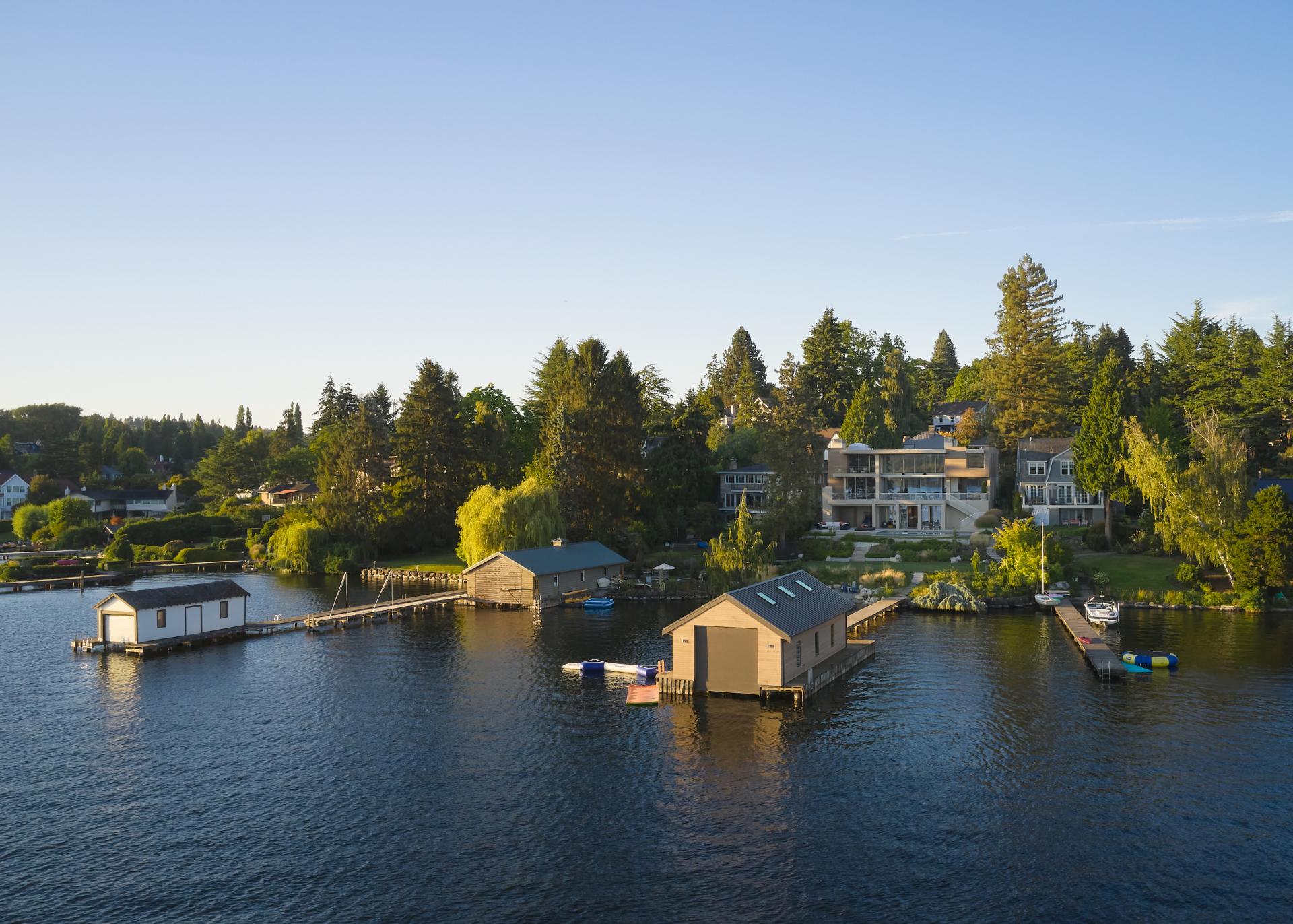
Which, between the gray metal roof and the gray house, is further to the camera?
the gray house

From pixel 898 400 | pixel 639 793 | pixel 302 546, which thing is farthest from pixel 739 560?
pixel 898 400

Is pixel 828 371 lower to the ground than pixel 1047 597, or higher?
higher

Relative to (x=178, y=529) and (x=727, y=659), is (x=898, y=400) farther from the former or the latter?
(x=178, y=529)

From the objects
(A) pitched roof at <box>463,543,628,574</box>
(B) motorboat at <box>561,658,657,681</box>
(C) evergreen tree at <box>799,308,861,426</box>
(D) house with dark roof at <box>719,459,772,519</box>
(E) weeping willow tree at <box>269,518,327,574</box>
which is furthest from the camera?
(C) evergreen tree at <box>799,308,861,426</box>

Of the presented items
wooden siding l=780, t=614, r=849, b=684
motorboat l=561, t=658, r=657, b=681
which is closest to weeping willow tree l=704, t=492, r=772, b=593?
wooden siding l=780, t=614, r=849, b=684

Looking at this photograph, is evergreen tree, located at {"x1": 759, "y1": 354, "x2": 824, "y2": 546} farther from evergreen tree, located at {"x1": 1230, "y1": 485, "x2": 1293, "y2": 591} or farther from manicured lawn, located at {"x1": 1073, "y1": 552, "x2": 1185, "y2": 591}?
evergreen tree, located at {"x1": 1230, "y1": 485, "x2": 1293, "y2": 591}

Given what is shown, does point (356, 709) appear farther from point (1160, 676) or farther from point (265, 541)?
point (265, 541)
